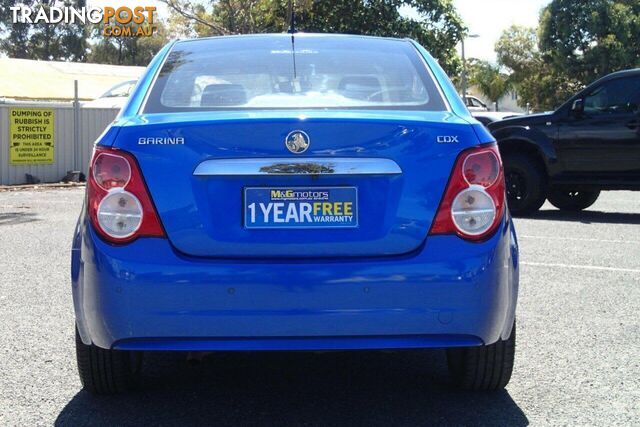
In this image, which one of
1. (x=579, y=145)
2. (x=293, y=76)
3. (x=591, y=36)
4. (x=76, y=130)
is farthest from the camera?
(x=591, y=36)

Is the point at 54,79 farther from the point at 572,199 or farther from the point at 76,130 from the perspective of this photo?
the point at 572,199

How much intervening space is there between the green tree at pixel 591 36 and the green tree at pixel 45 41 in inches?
1215

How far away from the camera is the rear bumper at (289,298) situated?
124 inches

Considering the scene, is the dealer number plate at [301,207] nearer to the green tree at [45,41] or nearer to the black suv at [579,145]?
the black suv at [579,145]

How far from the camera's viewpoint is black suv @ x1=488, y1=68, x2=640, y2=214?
435 inches

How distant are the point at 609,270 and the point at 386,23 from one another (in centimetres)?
2191

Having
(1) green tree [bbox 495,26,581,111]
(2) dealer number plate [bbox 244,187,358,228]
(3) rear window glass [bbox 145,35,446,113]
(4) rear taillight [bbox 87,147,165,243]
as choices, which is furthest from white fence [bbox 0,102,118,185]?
(1) green tree [bbox 495,26,581,111]

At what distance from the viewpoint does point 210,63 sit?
4.07 m

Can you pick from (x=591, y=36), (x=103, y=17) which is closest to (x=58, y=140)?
(x=103, y=17)

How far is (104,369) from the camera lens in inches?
146

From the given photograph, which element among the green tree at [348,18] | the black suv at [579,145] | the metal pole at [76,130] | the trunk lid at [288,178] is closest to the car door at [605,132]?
the black suv at [579,145]

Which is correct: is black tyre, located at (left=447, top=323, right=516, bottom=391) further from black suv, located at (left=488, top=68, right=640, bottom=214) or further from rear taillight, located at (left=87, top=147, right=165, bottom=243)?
black suv, located at (left=488, top=68, right=640, bottom=214)

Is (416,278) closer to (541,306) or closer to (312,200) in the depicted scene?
(312,200)

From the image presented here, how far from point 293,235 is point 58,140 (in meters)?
15.4
